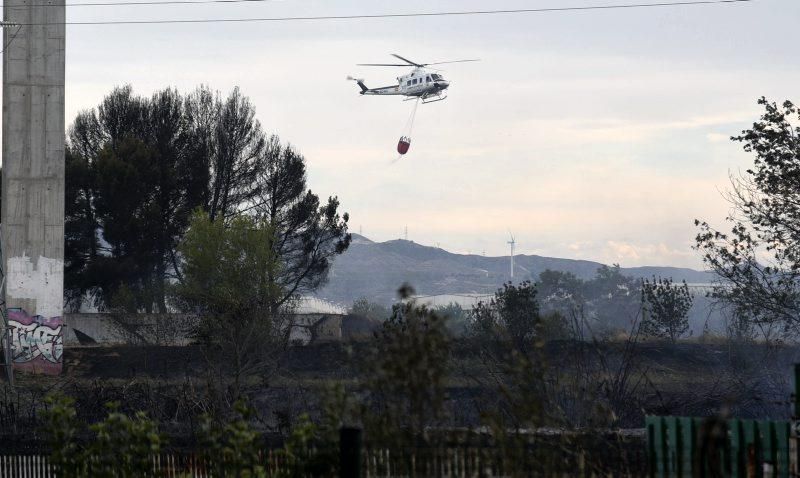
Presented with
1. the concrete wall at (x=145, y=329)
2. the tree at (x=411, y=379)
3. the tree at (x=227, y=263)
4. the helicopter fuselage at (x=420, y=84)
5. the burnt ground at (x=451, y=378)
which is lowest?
the burnt ground at (x=451, y=378)

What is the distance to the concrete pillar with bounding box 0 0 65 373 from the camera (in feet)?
153

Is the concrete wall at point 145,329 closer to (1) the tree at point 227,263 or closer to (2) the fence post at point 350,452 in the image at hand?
(1) the tree at point 227,263

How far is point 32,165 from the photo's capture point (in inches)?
1850

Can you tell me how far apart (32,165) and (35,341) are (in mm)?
7242

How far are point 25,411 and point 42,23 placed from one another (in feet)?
63.2

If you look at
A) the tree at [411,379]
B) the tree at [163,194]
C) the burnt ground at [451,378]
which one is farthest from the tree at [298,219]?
the tree at [411,379]

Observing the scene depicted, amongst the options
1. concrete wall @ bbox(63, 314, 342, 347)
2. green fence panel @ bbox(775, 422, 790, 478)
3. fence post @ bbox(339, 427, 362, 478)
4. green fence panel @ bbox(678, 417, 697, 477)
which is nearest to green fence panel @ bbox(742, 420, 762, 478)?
green fence panel @ bbox(775, 422, 790, 478)

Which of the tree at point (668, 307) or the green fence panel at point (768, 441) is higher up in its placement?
the tree at point (668, 307)

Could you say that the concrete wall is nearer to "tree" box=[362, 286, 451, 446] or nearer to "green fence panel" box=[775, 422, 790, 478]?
"tree" box=[362, 286, 451, 446]

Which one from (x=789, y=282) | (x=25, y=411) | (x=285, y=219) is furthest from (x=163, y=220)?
(x=789, y=282)

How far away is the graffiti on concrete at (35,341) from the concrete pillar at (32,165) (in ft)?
0.13

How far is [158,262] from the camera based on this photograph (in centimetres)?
6531

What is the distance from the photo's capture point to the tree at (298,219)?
67562mm

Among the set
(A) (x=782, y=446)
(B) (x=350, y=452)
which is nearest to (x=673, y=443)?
(A) (x=782, y=446)
